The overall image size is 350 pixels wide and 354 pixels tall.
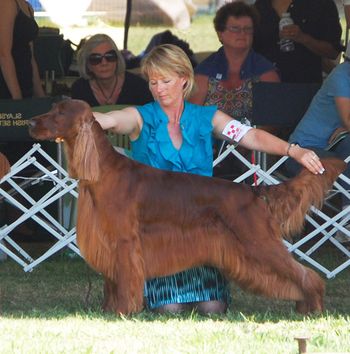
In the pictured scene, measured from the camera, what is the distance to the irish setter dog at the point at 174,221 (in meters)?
4.84

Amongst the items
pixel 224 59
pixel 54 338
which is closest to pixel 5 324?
pixel 54 338

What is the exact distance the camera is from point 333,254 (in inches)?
279

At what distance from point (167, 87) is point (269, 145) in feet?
1.77

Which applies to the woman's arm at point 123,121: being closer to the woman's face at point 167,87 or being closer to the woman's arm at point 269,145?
the woman's face at point 167,87

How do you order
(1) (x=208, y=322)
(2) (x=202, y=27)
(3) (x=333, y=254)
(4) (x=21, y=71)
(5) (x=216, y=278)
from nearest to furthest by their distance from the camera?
(1) (x=208, y=322) < (5) (x=216, y=278) < (3) (x=333, y=254) < (4) (x=21, y=71) < (2) (x=202, y=27)

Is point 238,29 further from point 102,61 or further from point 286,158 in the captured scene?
point 286,158

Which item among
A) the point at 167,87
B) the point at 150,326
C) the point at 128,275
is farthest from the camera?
the point at 167,87

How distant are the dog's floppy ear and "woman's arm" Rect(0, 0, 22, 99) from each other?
278cm

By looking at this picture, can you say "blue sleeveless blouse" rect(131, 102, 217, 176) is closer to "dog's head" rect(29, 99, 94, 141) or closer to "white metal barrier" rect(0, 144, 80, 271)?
"dog's head" rect(29, 99, 94, 141)

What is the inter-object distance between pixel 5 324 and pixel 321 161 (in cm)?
157

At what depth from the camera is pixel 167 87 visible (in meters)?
5.10

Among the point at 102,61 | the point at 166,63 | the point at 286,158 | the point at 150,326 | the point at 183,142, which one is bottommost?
the point at 150,326

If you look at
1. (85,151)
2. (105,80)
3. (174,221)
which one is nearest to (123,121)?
(85,151)

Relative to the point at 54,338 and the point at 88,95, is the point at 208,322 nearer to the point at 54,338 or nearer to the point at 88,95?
the point at 54,338
